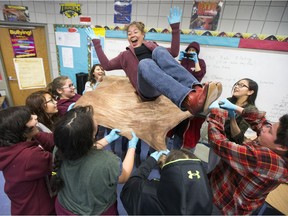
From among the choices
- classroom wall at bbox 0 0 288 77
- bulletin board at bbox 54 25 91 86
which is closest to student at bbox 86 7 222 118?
classroom wall at bbox 0 0 288 77

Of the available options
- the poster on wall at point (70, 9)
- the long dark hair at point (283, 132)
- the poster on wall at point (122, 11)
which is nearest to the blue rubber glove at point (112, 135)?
the long dark hair at point (283, 132)

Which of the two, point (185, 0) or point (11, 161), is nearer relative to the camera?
point (11, 161)

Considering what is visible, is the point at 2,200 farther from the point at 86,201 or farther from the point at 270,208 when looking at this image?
the point at 270,208

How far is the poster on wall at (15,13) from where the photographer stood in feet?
8.55

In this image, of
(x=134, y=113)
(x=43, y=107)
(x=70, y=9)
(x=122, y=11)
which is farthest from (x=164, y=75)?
(x=70, y=9)

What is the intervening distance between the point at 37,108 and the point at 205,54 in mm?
1947

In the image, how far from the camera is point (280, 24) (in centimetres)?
176

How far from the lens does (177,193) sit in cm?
58

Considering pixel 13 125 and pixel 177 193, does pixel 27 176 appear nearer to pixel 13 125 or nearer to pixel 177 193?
pixel 13 125

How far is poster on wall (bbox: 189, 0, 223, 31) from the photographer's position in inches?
74.9

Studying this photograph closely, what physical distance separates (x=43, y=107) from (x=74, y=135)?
80 cm

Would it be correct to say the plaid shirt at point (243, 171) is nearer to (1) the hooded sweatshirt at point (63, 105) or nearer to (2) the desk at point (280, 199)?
(2) the desk at point (280, 199)

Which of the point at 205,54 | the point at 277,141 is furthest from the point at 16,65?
the point at 277,141

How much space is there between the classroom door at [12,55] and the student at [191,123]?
8.68 ft
